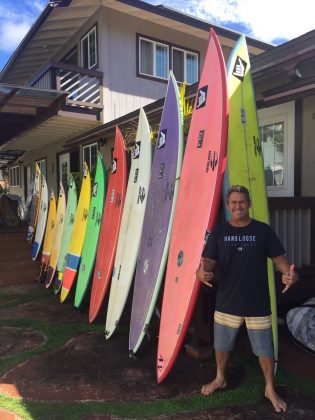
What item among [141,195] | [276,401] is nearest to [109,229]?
[141,195]

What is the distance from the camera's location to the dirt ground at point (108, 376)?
2.52m

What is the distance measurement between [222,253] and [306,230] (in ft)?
8.13

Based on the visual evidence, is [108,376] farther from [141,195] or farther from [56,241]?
[56,241]

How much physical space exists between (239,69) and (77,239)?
10.7 feet

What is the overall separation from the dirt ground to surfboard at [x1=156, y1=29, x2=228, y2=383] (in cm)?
20

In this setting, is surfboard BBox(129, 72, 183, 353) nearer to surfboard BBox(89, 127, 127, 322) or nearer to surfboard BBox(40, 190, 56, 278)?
surfboard BBox(89, 127, 127, 322)

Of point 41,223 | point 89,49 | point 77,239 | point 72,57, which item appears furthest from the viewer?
point 72,57

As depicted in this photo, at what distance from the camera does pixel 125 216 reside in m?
4.41

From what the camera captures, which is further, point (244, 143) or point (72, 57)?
point (72, 57)

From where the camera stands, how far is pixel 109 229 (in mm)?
4664

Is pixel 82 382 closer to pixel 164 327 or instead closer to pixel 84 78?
pixel 164 327

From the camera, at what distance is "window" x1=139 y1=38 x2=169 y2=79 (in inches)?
404

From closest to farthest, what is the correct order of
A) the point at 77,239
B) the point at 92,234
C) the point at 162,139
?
1. the point at 162,139
2. the point at 92,234
3. the point at 77,239

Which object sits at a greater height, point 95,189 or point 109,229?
point 95,189
